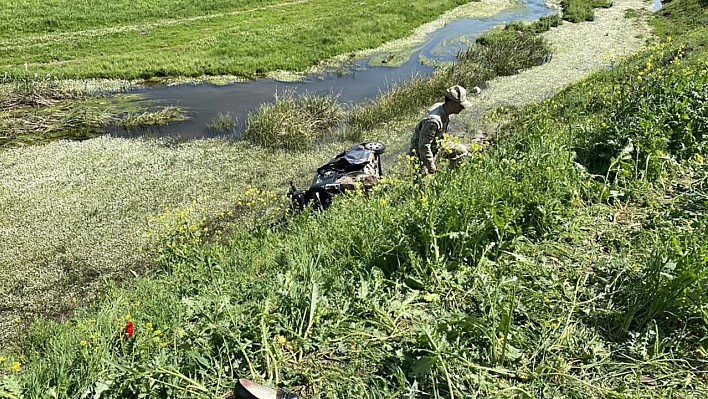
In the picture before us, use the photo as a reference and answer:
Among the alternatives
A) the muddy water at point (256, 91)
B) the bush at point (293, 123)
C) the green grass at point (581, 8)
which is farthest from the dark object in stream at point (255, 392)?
the green grass at point (581, 8)

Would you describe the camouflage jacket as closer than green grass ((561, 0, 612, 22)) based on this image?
Yes

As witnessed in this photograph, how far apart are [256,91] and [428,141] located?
994 cm

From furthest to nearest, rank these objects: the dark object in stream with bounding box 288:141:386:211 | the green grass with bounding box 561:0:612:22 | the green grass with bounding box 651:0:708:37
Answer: the green grass with bounding box 561:0:612:22 → the green grass with bounding box 651:0:708:37 → the dark object in stream with bounding box 288:141:386:211

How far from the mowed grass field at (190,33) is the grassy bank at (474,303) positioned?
14.2 meters

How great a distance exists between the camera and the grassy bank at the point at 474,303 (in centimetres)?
285

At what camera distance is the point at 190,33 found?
21.8 meters

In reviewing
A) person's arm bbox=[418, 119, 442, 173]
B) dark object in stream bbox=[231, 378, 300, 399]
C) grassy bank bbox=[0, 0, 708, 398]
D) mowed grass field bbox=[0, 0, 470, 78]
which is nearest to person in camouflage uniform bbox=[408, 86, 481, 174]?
person's arm bbox=[418, 119, 442, 173]

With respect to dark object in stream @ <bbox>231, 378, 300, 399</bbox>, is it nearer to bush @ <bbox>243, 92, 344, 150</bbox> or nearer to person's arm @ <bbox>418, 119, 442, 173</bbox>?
person's arm @ <bbox>418, 119, 442, 173</bbox>

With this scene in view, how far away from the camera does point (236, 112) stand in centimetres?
1352

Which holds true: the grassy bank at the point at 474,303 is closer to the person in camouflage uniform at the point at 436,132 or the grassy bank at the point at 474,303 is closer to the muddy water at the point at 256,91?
the person in camouflage uniform at the point at 436,132

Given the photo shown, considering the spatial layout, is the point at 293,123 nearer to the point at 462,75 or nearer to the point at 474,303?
the point at 462,75

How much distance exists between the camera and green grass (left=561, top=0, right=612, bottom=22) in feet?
75.8

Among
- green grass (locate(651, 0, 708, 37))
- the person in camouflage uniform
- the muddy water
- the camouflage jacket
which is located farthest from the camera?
green grass (locate(651, 0, 708, 37))

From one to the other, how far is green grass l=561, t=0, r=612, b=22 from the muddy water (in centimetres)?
741
